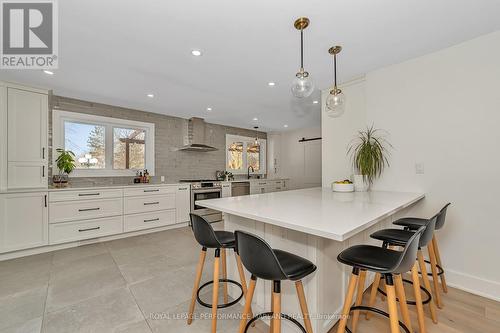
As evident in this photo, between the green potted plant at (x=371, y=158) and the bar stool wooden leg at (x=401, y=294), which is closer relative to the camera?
the bar stool wooden leg at (x=401, y=294)

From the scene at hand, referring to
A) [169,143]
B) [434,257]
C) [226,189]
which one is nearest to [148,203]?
[169,143]

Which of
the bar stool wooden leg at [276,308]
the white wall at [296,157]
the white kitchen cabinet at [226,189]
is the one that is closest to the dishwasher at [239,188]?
the white kitchen cabinet at [226,189]

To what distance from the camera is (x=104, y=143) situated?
4086mm

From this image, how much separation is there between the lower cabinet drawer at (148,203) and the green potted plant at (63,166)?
94 centimetres

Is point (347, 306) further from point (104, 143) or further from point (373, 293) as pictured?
point (104, 143)

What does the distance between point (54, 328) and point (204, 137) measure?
13.5 ft

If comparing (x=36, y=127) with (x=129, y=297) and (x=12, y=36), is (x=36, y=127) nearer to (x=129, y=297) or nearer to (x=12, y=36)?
(x=12, y=36)

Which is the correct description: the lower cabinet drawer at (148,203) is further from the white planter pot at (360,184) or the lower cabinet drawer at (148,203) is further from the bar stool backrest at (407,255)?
the bar stool backrest at (407,255)

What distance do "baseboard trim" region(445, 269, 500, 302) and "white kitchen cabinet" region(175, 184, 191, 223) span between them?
13.1 ft

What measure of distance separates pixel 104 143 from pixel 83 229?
160 cm

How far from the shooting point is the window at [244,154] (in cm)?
611

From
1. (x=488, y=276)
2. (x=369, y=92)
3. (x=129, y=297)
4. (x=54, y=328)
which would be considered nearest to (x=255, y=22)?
(x=369, y=92)

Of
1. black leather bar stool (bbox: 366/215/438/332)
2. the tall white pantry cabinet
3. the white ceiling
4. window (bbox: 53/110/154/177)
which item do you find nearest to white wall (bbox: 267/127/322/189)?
the white ceiling

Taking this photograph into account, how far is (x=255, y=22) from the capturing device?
1833 millimetres
